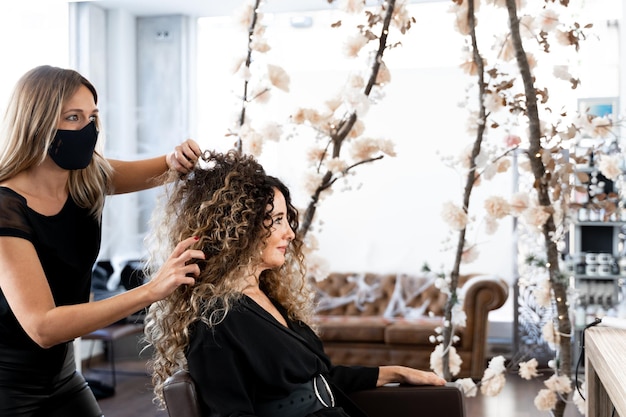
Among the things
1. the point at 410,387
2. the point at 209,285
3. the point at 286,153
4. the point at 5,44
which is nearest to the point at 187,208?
the point at 209,285

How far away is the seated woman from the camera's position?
1772 mm

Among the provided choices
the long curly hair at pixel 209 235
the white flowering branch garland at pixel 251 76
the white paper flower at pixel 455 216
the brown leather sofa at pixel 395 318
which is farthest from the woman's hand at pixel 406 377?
the brown leather sofa at pixel 395 318

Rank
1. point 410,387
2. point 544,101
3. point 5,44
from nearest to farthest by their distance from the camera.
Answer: point 410,387 → point 544,101 → point 5,44

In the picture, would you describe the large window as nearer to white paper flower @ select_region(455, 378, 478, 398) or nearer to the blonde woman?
the blonde woman

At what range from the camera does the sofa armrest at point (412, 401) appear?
2.08 meters

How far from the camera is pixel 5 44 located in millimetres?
4836

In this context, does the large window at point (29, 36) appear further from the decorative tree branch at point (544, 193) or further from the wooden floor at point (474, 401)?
the decorative tree branch at point (544, 193)

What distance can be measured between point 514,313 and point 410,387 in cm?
386

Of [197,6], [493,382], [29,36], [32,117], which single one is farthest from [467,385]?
[197,6]

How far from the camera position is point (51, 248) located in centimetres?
183

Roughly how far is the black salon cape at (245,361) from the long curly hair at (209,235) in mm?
39

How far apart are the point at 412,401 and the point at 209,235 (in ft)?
2.42

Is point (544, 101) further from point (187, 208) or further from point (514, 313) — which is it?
point (514, 313)

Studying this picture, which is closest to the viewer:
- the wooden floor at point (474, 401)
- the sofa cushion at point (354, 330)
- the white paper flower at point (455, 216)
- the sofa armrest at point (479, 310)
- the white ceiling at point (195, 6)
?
the white paper flower at point (455, 216)
